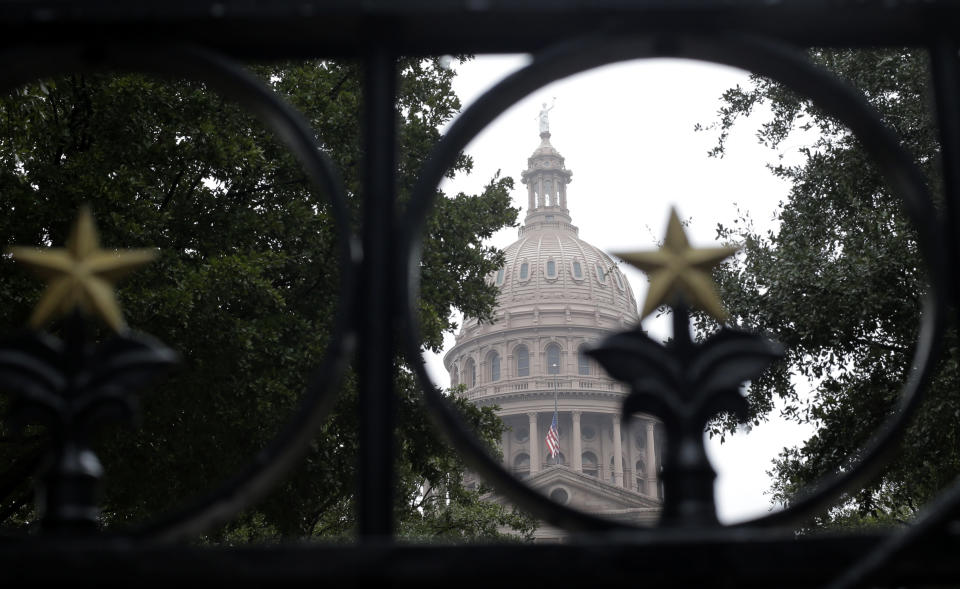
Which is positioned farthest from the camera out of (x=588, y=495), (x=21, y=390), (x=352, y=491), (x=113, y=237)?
(x=588, y=495)

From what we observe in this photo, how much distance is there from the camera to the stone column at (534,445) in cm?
6688

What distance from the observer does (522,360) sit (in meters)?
70.9

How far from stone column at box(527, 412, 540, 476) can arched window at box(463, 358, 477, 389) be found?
5.59 m

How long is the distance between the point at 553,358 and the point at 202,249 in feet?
200

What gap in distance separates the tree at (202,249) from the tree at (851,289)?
4.11 metres

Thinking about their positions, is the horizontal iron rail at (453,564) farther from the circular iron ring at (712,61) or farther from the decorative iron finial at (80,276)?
the decorative iron finial at (80,276)

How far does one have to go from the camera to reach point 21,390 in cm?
118

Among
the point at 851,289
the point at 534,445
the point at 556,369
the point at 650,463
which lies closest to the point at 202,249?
the point at 851,289

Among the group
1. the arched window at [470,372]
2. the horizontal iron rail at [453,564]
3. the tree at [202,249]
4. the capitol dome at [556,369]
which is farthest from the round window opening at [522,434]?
the horizontal iron rail at [453,564]

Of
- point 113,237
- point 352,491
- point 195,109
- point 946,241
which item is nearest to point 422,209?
point 946,241

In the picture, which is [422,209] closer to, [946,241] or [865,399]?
[946,241]

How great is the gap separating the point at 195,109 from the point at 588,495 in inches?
1943

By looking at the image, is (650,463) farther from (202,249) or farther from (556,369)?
(202,249)

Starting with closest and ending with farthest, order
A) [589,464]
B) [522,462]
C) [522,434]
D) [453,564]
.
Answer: [453,564], [522,462], [522,434], [589,464]
